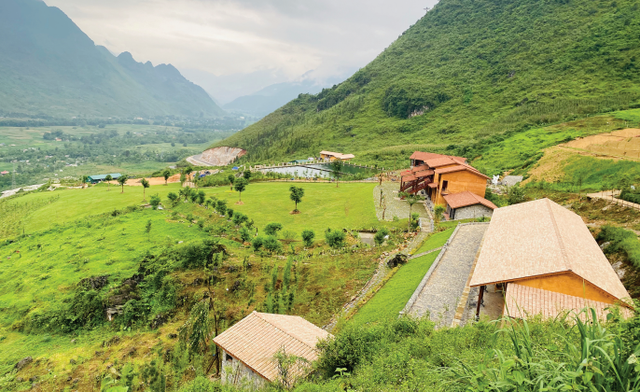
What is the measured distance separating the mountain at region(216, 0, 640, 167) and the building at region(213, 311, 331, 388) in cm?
5541

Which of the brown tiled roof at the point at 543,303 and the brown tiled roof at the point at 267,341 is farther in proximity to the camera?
the brown tiled roof at the point at 543,303

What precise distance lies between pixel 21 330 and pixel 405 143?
87.2 meters

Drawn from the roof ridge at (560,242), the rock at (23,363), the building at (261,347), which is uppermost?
the roof ridge at (560,242)

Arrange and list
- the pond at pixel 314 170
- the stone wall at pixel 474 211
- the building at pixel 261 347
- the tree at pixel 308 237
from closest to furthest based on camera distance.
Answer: the building at pixel 261 347 < the tree at pixel 308 237 < the stone wall at pixel 474 211 < the pond at pixel 314 170

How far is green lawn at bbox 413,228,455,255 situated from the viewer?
888 inches

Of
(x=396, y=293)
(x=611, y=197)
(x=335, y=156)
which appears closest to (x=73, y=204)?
(x=396, y=293)

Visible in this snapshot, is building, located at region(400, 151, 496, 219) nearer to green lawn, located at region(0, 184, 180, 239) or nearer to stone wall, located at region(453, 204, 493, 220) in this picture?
stone wall, located at region(453, 204, 493, 220)

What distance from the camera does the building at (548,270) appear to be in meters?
11.1

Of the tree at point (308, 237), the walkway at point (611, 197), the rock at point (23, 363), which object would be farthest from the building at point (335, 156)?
the rock at point (23, 363)

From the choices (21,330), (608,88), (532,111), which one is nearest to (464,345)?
(21,330)

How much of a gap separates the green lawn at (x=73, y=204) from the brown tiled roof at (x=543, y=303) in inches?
1450

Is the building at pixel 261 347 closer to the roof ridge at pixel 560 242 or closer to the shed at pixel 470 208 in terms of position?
the roof ridge at pixel 560 242

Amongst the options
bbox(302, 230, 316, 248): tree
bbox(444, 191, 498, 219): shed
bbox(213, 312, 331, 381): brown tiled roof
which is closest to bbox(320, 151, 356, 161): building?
bbox(444, 191, 498, 219): shed

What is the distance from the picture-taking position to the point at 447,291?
15.8 metres
